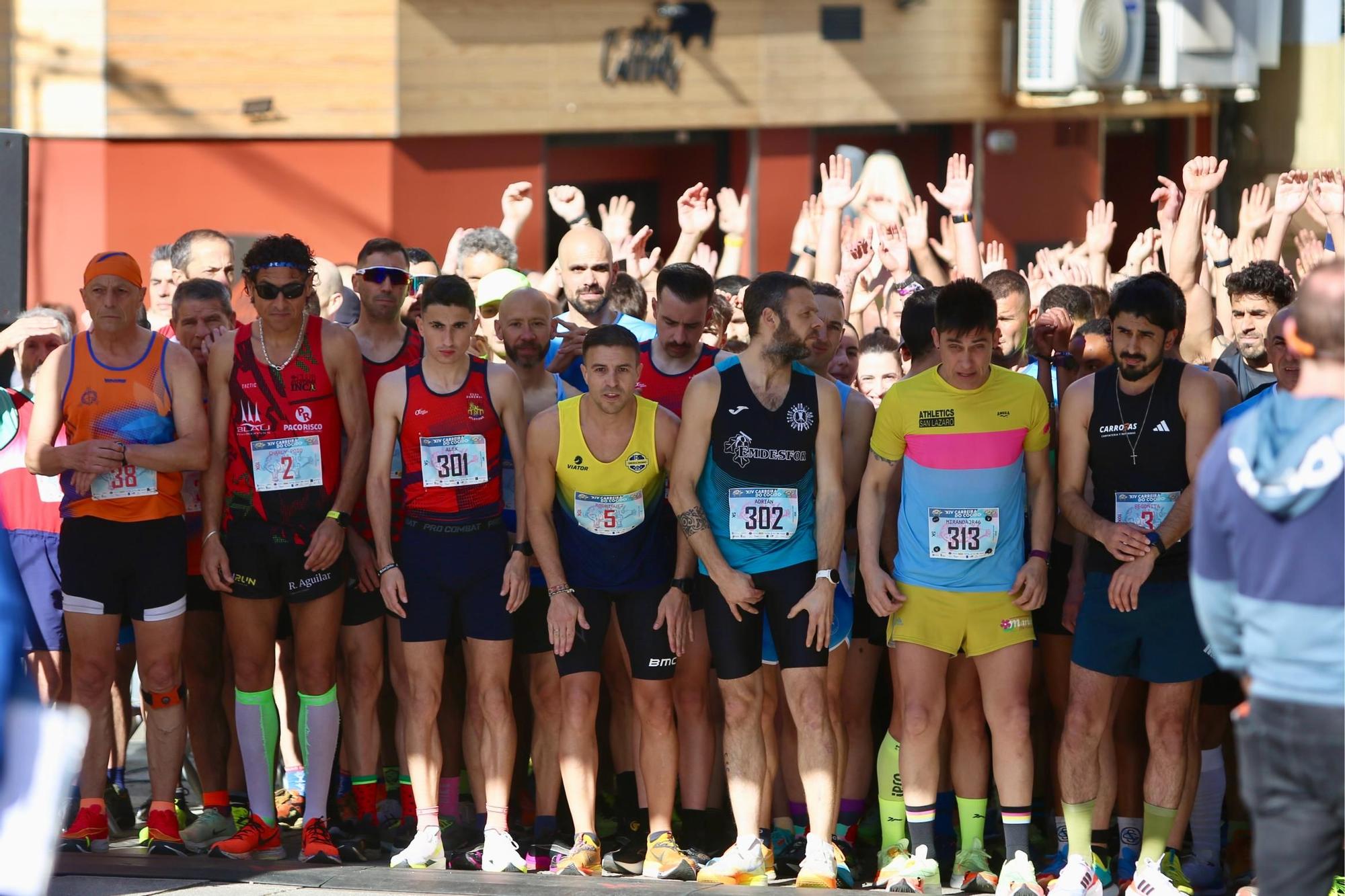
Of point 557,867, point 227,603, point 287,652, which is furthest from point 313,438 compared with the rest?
point 557,867

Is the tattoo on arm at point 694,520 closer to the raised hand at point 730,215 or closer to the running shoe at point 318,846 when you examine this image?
the running shoe at point 318,846

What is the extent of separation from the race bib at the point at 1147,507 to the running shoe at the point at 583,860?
2035 millimetres

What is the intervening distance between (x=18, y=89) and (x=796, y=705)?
9347 millimetres

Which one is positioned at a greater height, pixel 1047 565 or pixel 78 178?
pixel 78 178

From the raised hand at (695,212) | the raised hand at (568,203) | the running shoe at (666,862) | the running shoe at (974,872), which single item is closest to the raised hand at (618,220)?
the raised hand at (568,203)

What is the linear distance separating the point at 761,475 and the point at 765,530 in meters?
0.18

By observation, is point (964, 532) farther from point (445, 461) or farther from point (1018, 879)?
point (445, 461)

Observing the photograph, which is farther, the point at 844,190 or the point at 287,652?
the point at 844,190

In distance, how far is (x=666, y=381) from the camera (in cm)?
585

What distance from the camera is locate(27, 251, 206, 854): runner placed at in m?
5.53

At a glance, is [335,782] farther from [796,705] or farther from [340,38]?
[340,38]

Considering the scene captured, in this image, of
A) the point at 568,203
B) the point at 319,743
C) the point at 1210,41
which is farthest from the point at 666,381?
the point at 1210,41

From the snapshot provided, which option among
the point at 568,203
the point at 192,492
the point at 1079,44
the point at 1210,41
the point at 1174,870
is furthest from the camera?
the point at 1079,44

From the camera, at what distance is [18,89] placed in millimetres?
12266
